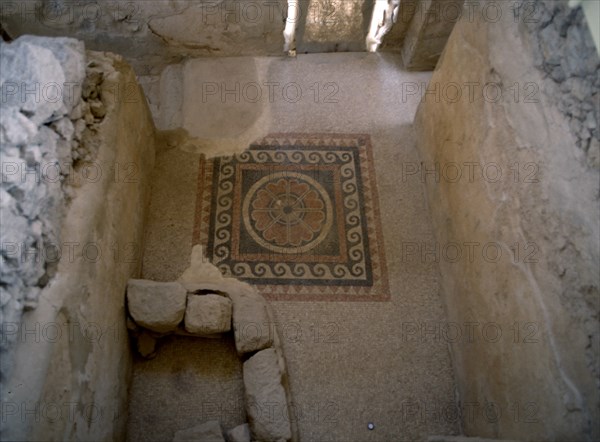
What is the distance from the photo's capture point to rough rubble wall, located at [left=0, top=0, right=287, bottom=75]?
323 cm

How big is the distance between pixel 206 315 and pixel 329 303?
2.16 ft

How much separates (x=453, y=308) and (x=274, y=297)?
3.01 feet

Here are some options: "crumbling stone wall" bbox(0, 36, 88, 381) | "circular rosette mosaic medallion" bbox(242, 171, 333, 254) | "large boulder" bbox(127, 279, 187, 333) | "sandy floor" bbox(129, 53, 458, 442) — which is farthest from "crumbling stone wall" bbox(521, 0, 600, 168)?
"crumbling stone wall" bbox(0, 36, 88, 381)

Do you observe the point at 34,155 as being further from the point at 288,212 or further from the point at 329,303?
the point at 329,303

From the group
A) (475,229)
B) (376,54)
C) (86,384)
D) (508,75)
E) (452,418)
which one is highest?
(376,54)

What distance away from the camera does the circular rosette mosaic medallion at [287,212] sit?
9.49 feet

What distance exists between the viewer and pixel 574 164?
1.85 metres

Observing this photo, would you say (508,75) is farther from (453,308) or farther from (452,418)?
(452,418)

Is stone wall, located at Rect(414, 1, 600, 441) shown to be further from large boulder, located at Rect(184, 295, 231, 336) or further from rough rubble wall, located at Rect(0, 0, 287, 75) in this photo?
rough rubble wall, located at Rect(0, 0, 287, 75)

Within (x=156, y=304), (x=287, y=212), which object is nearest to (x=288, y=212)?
(x=287, y=212)

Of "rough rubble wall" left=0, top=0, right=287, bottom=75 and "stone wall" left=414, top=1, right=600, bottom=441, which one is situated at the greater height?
"rough rubble wall" left=0, top=0, right=287, bottom=75

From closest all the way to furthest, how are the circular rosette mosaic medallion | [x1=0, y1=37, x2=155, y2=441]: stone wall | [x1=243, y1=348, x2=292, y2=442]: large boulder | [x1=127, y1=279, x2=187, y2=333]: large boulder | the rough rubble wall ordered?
[x1=0, y1=37, x2=155, y2=441]: stone wall
[x1=243, y1=348, x2=292, y2=442]: large boulder
[x1=127, y1=279, x2=187, y2=333]: large boulder
the circular rosette mosaic medallion
the rough rubble wall

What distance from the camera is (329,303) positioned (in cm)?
271

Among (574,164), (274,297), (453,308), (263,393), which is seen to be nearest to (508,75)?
(574,164)
